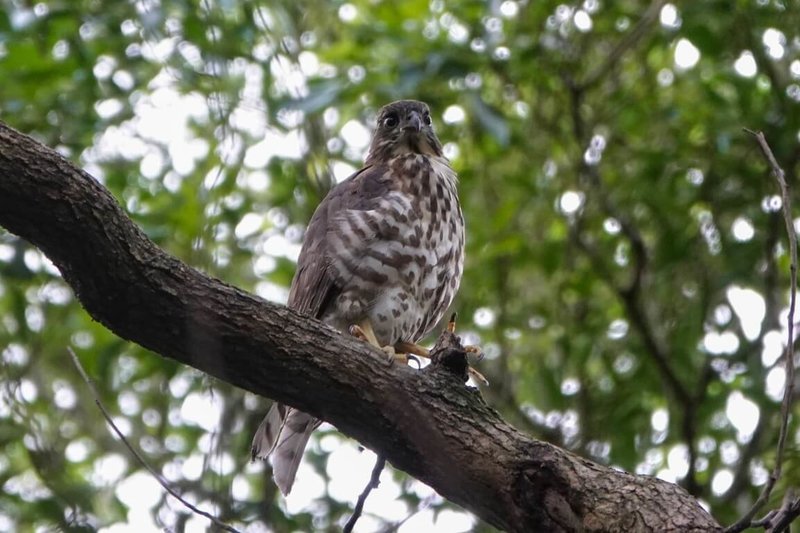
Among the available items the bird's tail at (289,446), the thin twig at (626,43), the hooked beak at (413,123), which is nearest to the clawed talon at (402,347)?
the bird's tail at (289,446)

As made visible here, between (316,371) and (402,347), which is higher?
(402,347)

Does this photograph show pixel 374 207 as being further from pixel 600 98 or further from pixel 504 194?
pixel 600 98

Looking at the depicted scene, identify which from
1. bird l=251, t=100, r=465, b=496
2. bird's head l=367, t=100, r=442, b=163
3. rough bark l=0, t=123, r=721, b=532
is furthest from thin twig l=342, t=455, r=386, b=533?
bird's head l=367, t=100, r=442, b=163

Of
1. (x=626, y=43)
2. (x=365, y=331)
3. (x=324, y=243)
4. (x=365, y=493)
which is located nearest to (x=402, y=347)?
(x=365, y=331)

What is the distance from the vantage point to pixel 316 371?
323 centimetres

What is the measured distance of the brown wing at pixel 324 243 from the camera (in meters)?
4.45

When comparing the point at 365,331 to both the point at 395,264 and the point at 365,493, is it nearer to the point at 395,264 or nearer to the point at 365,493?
the point at 395,264

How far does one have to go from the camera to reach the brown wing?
4.45 m

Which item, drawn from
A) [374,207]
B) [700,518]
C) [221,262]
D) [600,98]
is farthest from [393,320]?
[600,98]

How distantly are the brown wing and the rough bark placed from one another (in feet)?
3.56

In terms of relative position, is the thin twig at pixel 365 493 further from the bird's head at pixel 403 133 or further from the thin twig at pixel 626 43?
the thin twig at pixel 626 43

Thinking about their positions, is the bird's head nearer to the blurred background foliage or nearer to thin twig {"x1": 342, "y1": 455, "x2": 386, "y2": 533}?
the blurred background foliage

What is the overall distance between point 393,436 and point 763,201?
3.71m

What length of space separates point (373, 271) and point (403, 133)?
107cm
